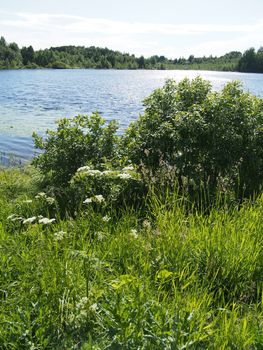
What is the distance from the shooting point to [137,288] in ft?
10.9

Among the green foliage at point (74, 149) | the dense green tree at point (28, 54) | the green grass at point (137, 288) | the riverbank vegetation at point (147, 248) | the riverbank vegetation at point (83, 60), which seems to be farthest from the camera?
the dense green tree at point (28, 54)

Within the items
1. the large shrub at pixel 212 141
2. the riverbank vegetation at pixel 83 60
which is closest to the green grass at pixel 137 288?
the large shrub at pixel 212 141

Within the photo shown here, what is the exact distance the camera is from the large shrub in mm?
7004

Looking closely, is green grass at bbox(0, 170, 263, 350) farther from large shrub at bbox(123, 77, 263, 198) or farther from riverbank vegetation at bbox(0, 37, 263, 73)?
riverbank vegetation at bbox(0, 37, 263, 73)

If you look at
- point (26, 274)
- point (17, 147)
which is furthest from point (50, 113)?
point (26, 274)

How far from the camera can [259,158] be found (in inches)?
279

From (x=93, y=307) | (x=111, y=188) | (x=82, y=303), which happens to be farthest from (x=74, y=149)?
(x=93, y=307)

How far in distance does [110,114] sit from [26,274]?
83.4ft

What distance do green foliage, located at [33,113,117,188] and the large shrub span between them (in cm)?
54

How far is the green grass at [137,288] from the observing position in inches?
124

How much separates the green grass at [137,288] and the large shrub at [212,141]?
1.84 meters

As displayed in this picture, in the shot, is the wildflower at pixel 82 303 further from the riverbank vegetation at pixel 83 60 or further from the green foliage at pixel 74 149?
the riverbank vegetation at pixel 83 60

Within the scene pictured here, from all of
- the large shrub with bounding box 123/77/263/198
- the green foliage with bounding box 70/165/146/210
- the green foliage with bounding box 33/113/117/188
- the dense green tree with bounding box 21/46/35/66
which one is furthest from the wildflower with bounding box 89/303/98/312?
the dense green tree with bounding box 21/46/35/66

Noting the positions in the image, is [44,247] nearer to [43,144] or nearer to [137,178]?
[137,178]
